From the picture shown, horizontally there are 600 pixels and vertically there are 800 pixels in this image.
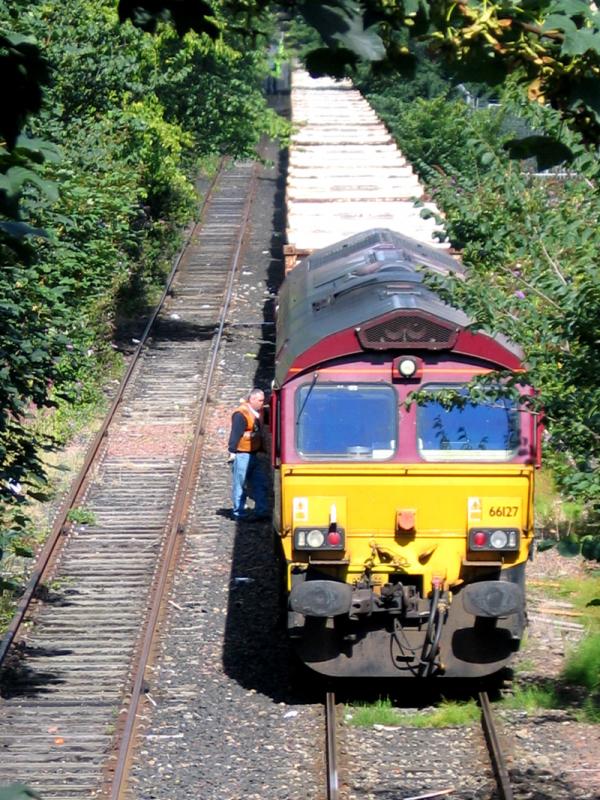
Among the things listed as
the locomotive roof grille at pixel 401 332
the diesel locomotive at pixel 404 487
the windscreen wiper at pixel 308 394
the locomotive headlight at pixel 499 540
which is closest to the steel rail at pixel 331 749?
the diesel locomotive at pixel 404 487

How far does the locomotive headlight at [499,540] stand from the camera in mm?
8859

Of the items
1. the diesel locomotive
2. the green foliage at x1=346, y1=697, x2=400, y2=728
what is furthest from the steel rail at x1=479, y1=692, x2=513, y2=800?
the green foliage at x1=346, y1=697, x2=400, y2=728

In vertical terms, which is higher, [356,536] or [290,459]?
[290,459]

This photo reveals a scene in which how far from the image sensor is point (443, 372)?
9.02 metres

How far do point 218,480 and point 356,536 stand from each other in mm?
5971

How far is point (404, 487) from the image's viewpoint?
8.95m

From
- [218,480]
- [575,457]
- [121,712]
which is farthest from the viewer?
[218,480]

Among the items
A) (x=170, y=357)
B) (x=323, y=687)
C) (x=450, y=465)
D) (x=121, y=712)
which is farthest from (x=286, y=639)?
(x=170, y=357)

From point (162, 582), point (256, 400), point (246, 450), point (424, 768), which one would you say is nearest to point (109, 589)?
point (162, 582)

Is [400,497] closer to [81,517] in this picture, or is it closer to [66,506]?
[81,517]

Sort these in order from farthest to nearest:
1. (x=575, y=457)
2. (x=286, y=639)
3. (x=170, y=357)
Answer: (x=170, y=357) → (x=286, y=639) → (x=575, y=457)

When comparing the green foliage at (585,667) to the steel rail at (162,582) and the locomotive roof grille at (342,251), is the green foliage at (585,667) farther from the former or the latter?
the locomotive roof grille at (342,251)

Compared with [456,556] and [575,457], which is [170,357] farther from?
[575,457]

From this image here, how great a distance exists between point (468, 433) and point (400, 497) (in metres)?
0.68
